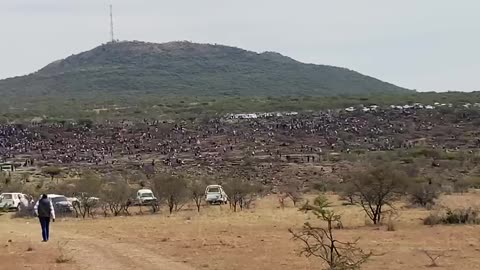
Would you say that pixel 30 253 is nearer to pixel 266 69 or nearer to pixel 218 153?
pixel 218 153

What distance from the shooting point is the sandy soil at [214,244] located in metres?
21.7

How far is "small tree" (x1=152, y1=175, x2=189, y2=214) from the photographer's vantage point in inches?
1843

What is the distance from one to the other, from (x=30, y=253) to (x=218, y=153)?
55.5 metres

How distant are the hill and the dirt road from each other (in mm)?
126546

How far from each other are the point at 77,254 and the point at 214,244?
4290mm

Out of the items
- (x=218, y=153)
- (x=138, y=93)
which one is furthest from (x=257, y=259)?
(x=138, y=93)

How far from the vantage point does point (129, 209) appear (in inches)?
1987

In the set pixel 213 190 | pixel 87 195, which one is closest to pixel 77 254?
pixel 87 195

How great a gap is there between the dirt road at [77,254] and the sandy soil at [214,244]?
2 cm

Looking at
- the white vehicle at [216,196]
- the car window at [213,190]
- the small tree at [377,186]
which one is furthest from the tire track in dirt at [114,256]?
the car window at [213,190]

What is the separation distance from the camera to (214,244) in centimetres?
2656

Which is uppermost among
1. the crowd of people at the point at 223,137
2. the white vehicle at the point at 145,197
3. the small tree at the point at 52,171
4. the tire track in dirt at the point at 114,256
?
the crowd of people at the point at 223,137

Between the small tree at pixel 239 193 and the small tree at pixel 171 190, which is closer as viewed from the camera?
the small tree at pixel 171 190

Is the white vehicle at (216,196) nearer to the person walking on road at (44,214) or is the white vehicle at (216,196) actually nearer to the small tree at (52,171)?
the small tree at (52,171)
